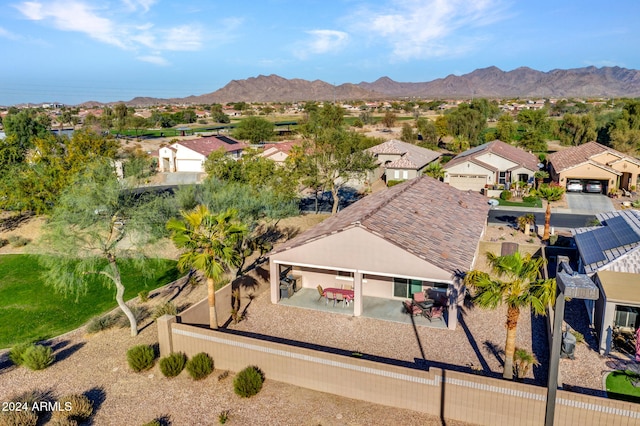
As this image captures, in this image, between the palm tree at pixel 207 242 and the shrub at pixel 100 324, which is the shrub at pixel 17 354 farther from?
the palm tree at pixel 207 242

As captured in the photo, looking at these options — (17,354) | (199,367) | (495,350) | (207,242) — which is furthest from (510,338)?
(17,354)

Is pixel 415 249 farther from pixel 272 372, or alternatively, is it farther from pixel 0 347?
pixel 0 347

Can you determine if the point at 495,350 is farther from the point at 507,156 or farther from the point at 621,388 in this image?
the point at 507,156

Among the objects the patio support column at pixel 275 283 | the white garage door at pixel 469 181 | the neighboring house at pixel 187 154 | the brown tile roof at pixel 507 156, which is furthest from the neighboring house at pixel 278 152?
the patio support column at pixel 275 283

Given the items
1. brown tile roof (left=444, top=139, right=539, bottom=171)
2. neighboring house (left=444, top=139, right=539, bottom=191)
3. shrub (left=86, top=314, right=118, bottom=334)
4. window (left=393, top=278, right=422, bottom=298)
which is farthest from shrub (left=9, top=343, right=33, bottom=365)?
brown tile roof (left=444, top=139, right=539, bottom=171)

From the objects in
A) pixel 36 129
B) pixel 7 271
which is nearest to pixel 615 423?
pixel 7 271

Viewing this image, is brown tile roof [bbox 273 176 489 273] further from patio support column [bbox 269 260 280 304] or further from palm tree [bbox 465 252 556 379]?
palm tree [bbox 465 252 556 379]
